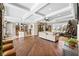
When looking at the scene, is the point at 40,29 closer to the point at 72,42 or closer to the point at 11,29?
the point at 11,29

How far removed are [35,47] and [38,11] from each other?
76 cm

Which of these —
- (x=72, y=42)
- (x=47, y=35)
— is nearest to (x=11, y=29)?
(x=47, y=35)

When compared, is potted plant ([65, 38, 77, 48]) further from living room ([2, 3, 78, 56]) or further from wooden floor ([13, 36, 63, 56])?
wooden floor ([13, 36, 63, 56])

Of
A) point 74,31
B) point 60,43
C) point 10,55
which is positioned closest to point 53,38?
point 60,43

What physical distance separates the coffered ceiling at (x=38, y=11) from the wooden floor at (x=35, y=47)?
1.46 ft

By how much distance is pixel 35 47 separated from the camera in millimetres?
2277

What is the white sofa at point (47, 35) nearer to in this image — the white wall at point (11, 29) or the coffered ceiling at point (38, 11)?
the coffered ceiling at point (38, 11)

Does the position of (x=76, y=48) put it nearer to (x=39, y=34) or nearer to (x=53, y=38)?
(x=53, y=38)

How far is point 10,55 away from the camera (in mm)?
2287

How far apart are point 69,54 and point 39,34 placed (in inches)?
29.1

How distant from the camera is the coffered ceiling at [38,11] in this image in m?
2.24

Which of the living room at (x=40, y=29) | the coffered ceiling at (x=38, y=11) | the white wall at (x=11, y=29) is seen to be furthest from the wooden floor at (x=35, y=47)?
the coffered ceiling at (x=38, y=11)

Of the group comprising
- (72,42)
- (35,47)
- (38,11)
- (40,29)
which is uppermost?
(38,11)

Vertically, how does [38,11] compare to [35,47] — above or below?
above
